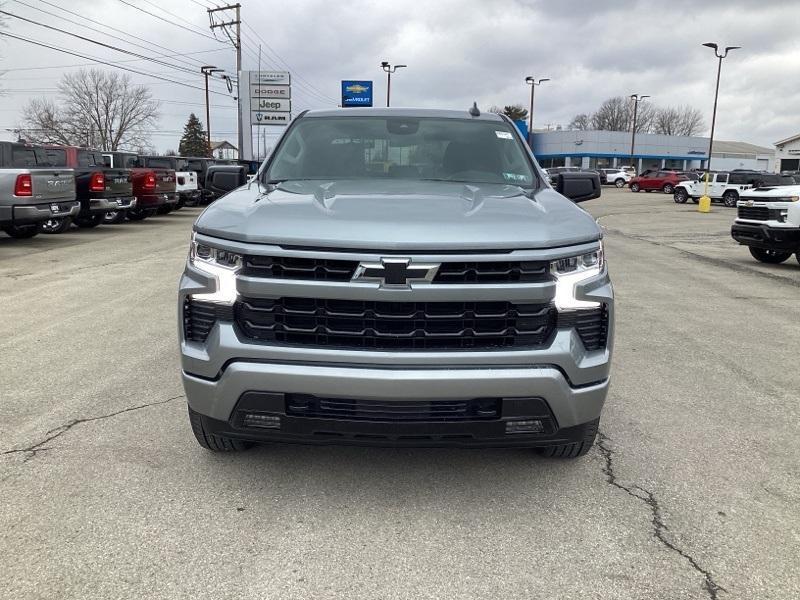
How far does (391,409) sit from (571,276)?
973 millimetres

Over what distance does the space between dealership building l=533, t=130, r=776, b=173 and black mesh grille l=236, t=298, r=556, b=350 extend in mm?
76256

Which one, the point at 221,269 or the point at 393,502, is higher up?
the point at 221,269

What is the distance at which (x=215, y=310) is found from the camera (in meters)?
2.90

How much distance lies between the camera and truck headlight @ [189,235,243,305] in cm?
287

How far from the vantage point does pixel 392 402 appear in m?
2.74

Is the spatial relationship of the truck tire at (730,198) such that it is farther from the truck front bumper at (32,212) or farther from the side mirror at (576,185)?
the side mirror at (576,185)

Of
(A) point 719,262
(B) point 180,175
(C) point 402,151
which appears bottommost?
(A) point 719,262

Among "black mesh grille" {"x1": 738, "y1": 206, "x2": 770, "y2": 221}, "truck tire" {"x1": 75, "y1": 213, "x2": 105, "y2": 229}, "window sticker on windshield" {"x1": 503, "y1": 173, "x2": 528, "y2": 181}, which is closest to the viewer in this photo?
"window sticker on windshield" {"x1": 503, "y1": 173, "x2": 528, "y2": 181}

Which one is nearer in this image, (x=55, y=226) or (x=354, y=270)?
(x=354, y=270)

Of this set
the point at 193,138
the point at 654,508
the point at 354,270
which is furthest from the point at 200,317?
the point at 193,138

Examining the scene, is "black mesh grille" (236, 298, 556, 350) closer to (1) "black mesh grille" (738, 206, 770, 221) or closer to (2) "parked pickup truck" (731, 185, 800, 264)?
(2) "parked pickup truck" (731, 185, 800, 264)

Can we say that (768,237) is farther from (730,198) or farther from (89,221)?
(730,198)

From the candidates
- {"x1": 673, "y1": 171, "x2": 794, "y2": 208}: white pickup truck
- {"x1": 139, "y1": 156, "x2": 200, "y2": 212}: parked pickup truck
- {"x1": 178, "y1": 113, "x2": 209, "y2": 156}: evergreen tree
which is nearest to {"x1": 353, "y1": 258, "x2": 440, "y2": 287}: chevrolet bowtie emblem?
{"x1": 139, "y1": 156, "x2": 200, "y2": 212}: parked pickup truck

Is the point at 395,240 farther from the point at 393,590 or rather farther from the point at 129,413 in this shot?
the point at 129,413
